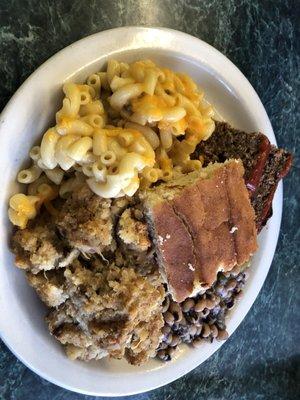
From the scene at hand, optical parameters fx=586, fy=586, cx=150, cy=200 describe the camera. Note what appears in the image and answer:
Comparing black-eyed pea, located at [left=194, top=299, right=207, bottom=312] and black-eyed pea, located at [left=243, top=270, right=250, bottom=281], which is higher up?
black-eyed pea, located at [left=194, top=299, right=207, bottom=312]

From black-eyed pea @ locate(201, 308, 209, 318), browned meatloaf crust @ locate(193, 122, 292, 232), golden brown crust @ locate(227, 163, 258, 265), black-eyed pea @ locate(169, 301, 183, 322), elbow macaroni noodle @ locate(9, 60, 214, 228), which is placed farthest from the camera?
black-eyed pea @ locate(201, 308, 209, 318)

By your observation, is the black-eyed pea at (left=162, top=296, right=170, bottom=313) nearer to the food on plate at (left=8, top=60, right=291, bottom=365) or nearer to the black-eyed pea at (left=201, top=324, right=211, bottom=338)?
the food on plate at (left=8, top=60, right=291, bottom=365)

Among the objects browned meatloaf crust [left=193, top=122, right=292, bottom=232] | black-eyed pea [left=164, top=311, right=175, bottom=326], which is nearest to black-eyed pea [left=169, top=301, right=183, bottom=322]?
black-eyed pea [left=164, top=311, right=175, bottom=326]

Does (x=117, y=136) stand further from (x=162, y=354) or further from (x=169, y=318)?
(x=162, y=354)

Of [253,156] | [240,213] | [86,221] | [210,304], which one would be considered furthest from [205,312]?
[86,221]

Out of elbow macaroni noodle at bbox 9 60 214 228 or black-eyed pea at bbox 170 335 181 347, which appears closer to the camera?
elbow macaroni noodle at bbox 9 60 214 228

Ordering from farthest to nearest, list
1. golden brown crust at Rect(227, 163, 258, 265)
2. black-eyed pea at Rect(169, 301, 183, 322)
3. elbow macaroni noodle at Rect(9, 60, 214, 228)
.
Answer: black-eyed pea at Rect(169, 301, 183, 322) < golden brown crust at Rect(227, 163, 258, 265) < elbow macaroni noodle at Rect(9, 60, 214, 228)

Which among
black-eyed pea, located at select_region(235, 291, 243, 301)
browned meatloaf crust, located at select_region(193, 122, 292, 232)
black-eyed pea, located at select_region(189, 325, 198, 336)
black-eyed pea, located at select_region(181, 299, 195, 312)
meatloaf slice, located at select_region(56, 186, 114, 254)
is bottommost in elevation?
black-eyed pea, located at select_region(235, 291, 243, 301)

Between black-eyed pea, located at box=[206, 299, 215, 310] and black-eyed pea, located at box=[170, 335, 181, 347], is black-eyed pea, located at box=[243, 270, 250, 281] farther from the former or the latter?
black-eyed pea, located at box=[170, 335, 181, 347]

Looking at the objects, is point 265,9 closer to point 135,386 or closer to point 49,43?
point 49,43
